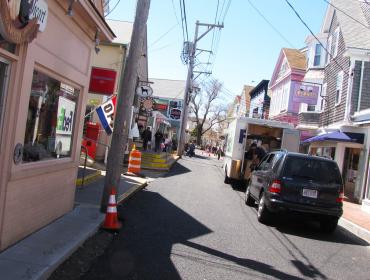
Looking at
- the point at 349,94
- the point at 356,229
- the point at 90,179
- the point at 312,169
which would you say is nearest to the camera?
the point at 312,169

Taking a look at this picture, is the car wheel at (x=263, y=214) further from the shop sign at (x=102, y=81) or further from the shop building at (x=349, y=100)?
the shop building at (x=349, y=100)

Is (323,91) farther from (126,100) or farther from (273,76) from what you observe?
(126,100)

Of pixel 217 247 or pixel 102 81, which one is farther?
pixel 102 81

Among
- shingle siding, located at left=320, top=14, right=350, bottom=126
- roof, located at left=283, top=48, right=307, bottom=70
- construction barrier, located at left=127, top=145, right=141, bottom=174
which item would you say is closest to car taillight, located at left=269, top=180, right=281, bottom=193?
construction barrier, located at left=127, top=145, right=141, bottom=174

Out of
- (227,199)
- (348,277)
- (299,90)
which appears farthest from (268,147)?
(348,277)

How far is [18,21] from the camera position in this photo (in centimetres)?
543

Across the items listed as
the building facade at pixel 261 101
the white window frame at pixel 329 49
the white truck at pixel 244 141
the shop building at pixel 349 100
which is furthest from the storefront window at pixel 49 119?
the building facade at pixel 261 101

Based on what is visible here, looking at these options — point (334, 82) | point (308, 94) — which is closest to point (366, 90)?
point (334, 82)

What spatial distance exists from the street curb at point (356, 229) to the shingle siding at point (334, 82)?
9.98m

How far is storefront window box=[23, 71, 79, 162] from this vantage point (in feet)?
22.5

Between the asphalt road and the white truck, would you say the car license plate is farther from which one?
the white truck

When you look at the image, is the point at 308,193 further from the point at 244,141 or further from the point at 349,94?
the point at 349,94

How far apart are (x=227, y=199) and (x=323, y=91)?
14.2 metres

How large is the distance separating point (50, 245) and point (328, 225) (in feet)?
21.4
